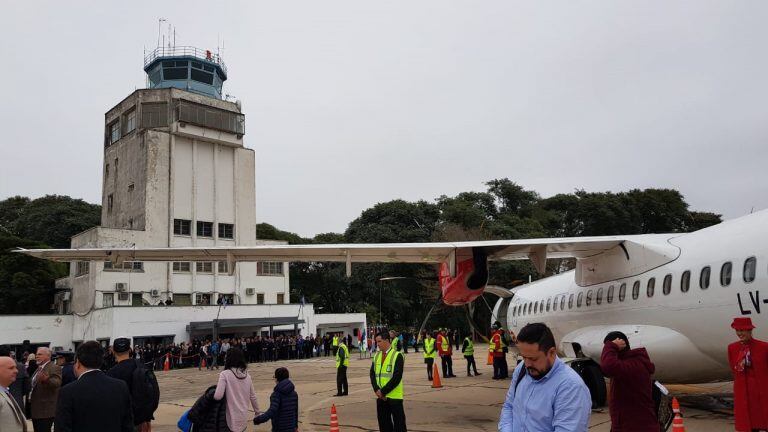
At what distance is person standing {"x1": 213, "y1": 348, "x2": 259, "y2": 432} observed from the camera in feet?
19.9

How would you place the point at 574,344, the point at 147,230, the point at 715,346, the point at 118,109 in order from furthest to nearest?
1. the point at 118,109
2. the point at 147,230
3. the point at 574,344
4. the point at 715,346

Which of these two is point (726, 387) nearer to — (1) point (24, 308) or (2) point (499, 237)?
(2) point (499, 237)

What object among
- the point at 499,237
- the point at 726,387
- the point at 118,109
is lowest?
the point at 726,387

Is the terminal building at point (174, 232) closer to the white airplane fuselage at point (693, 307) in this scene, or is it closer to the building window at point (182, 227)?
the building window at point (182, 227)

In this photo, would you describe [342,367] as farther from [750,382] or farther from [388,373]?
[750,382]

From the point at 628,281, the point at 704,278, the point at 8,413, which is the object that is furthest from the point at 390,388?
the point at 628,281

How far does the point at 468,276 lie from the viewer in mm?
13500

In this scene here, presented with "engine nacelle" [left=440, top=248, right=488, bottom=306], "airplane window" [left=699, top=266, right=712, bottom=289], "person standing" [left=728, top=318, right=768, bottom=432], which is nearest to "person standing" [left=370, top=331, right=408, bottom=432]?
"person standing" [left=728, top=318, right=768, bottom=432]

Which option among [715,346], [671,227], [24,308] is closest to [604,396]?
[715,346]

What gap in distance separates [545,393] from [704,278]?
23.6ft

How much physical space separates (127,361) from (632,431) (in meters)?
5.37

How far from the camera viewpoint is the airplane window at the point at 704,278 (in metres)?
9.39

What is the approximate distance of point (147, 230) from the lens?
37812 mm

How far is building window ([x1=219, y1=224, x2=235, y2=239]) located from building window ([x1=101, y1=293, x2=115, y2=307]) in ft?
27.5
